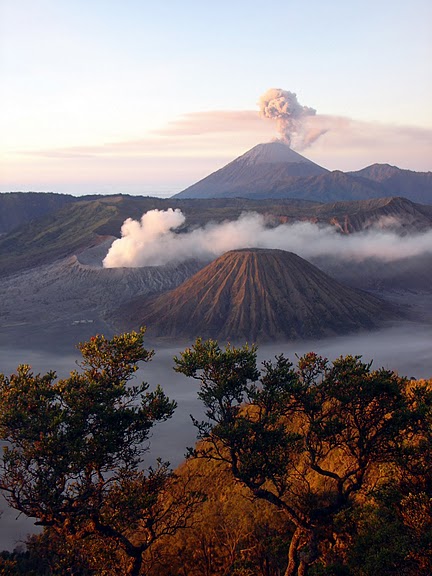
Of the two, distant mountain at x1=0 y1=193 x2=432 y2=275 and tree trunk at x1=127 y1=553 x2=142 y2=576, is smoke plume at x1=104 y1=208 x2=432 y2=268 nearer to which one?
distant mountain at x1=0 y1=193 x2=432 y2=275

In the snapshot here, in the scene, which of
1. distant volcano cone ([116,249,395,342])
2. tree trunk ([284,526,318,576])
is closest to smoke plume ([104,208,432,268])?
distant volcano cone ([116,249,395,342])

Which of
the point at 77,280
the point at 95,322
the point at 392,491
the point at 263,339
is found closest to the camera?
the point at 392,491

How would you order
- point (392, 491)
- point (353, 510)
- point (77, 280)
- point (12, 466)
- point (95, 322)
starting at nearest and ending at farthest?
point (12, 466) < point (392, 491) < point (353, 510) < point (95, 322) < point (77, 280)

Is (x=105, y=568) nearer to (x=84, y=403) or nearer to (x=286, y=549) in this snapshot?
(x=84, y=403)

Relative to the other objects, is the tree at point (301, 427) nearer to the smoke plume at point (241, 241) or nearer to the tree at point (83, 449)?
the tree at point (83, 449)

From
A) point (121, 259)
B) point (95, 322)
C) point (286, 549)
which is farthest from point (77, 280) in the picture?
point (286, 549)

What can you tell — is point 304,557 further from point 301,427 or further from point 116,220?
point 116,220

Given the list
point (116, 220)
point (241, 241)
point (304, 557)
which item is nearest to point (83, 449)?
point (304, 557)
